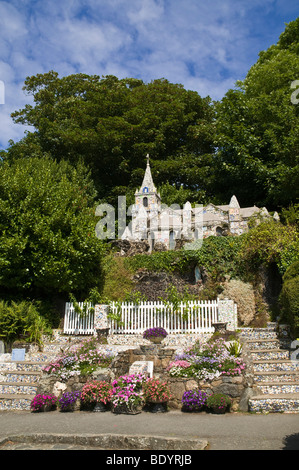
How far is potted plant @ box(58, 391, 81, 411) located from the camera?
26.8ft

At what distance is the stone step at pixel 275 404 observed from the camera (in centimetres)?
735

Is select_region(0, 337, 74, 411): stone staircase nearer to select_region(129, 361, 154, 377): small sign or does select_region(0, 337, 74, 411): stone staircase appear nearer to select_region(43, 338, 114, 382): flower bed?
select_region(43, 338, 114, 382): flower bed

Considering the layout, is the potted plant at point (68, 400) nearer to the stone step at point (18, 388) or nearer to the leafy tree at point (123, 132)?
the stone step at point (18, 388)

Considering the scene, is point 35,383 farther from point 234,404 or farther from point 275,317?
point 275,317

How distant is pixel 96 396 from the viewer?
808 centimetres

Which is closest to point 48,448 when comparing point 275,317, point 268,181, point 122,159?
point 275,317

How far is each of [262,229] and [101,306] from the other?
7139 millimetres

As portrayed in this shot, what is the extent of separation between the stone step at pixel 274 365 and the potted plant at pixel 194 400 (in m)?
2.08

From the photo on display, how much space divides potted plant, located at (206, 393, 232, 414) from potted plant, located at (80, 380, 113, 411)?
2152 millimetres

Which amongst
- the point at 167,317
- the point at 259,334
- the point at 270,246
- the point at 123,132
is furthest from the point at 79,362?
the point at 123,132

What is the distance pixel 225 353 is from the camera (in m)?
9.04

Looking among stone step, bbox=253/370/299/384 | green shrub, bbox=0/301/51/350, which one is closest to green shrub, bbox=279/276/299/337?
stone step, bbox=253/370/299/384

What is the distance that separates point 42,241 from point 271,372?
8.40 meters

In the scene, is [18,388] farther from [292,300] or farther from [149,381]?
[292,300]
